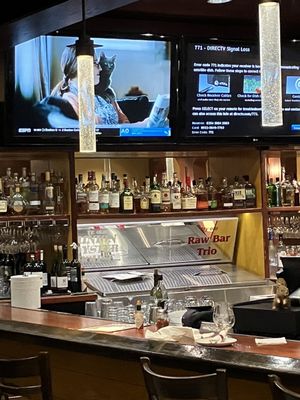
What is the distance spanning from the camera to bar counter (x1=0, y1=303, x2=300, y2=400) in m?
2.72

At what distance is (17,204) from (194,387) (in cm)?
330

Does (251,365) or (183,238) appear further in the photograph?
(183,238)

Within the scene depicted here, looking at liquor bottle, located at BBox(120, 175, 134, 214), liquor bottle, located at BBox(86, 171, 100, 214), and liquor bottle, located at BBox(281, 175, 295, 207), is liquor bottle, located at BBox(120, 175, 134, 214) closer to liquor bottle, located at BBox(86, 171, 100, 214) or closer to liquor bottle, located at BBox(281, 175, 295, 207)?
liquor bottle, located at BBox(86, 171, 100, 214)

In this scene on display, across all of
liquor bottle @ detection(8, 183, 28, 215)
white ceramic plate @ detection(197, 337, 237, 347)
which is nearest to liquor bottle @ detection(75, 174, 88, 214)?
liquor bottle @ detection(8, 183, 28, 215)

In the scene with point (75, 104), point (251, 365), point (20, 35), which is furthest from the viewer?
point (75, 104)

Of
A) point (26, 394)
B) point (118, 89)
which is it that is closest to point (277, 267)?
point (118, 89)

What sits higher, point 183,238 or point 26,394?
point 183,238

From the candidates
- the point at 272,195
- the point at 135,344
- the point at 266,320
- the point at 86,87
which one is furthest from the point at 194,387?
the point at 272,195

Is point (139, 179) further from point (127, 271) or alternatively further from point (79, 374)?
point (79, 374)

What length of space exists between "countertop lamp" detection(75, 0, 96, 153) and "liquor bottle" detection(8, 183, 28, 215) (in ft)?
7.02

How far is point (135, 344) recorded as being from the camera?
323 cm

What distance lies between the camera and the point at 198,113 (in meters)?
5.79

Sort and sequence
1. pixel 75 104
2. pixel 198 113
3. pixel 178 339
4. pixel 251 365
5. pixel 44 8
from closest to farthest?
pixel 251 365, pixel 178 339, pixel 44 8, pixel 75 104, pixel 198 113

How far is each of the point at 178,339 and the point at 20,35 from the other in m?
2.07
